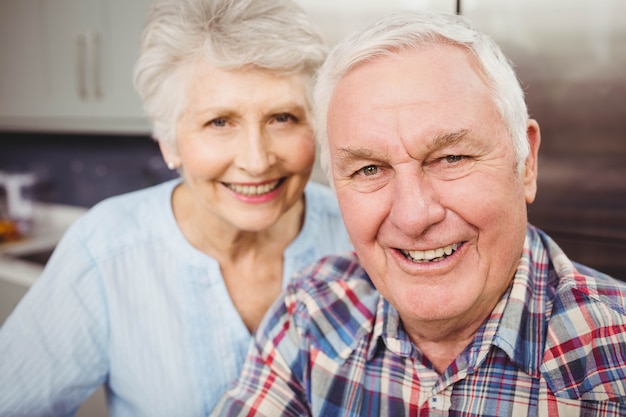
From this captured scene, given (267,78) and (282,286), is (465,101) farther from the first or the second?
(282,286)

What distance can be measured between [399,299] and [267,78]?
1.88 ft

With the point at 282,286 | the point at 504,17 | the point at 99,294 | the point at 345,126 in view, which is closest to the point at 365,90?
the point at 345,126

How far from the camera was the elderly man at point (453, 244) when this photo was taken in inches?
36.3

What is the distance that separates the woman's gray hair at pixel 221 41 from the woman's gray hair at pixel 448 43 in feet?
1.00

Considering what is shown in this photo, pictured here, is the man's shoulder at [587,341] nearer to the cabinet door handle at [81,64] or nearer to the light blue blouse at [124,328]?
the light blue blouse at [124,328]

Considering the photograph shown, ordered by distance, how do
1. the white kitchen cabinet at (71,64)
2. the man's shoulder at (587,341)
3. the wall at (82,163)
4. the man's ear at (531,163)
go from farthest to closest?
the wall at (82,163), the white kitchen cabinet at (71,64), the man's ear at (531,163), the man's shoulder at (587,341)

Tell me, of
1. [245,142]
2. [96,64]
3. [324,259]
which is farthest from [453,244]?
[96,64]

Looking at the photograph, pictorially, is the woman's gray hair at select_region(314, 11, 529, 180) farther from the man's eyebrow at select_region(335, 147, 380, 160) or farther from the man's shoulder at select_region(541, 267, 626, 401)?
the man's shoulder at select_region(541, 267, 626, 401)

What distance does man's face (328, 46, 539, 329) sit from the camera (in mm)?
919

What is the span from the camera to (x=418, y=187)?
0.93 metres

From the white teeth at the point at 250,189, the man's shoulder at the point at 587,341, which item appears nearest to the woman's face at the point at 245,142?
the white teeth at the point at 250,189

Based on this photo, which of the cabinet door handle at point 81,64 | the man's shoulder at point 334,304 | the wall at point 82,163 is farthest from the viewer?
the wall at point 82,163

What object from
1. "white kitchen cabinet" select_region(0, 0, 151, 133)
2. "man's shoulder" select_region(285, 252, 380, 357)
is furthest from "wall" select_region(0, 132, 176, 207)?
"man's shoulder" select_region(285, 252, 380, 357)

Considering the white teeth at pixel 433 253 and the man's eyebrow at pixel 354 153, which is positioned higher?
the man's eyebrow at pixel 354 153
